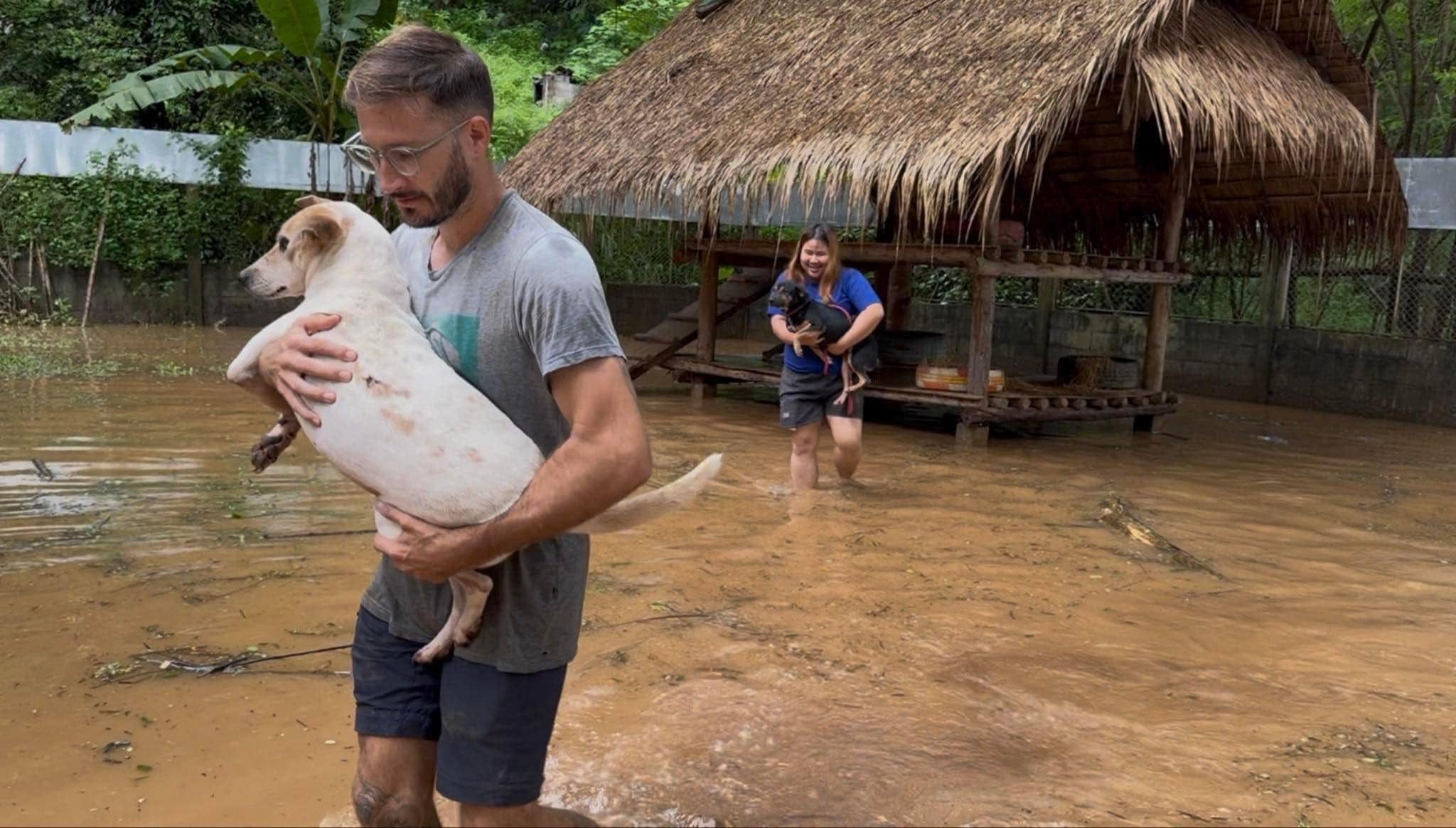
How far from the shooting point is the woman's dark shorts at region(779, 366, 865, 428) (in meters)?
6.62

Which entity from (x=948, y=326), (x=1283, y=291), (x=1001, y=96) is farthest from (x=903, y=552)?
(x=948, y=326)

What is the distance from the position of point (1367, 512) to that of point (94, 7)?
17499 millimetres

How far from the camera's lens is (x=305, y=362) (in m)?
2.11

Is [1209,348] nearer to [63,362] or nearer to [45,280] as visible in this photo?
[63,362]

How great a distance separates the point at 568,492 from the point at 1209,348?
12.7 metres

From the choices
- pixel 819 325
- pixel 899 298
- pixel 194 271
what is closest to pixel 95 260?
pixel 194 271

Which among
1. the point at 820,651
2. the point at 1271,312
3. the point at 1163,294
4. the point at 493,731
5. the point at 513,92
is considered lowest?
the point at 820,651

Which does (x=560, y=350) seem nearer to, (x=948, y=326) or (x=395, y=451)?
(x=395, y=451)

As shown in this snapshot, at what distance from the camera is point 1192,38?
8891 mm

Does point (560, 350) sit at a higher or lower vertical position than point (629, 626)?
higher

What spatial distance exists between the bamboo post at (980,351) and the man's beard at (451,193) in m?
7.37

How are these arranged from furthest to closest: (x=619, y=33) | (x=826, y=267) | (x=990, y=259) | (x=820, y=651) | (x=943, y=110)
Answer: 1. (x=619, y=33)
2. (x=990, y=259)
3. (x=943, y=110)
4. (x=826, y=267)
5. (x=820, y=651)

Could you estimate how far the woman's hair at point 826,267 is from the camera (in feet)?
21.5

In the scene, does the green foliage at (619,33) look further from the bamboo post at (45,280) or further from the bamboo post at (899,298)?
the bamboo post at (899,298)
